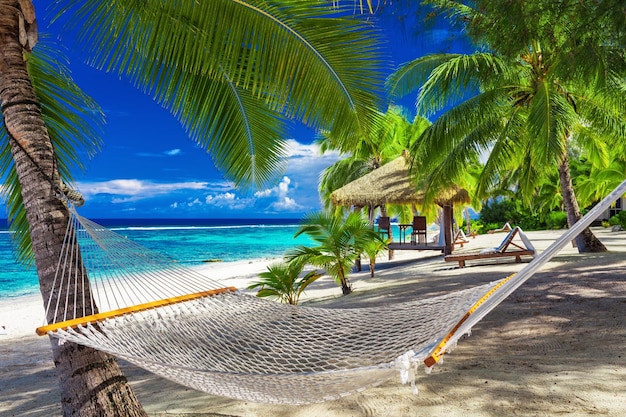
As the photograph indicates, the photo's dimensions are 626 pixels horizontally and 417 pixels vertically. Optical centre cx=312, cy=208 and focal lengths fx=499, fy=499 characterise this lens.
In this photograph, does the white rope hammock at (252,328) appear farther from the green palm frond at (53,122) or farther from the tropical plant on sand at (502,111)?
the tropical plant on sand at (502,111)

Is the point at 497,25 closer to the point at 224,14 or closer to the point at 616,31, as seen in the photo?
the point at 616,31

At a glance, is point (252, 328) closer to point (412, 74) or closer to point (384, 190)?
point (412, 74)

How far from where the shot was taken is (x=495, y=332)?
3162 mm

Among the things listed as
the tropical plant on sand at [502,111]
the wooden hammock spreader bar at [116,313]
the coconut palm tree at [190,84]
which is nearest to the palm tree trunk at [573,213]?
the tropical plant on sand at [502,111]

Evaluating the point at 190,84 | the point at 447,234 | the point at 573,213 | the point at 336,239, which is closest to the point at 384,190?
the point at 447,234

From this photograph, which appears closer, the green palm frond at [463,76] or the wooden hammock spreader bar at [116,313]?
the wooden hammock spreader bar at [116,313]

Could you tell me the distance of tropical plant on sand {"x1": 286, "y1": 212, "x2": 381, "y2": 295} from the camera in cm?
600

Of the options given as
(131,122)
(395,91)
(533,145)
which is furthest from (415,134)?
(131,122)

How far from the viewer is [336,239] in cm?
598

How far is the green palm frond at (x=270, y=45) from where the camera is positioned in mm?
2277

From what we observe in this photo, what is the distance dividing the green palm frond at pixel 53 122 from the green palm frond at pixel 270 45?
0.72 meters

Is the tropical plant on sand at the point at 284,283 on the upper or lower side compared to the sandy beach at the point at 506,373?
upper

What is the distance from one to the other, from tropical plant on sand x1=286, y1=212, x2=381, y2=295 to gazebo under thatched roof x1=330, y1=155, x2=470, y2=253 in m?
3.34

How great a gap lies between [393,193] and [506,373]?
747 cm
